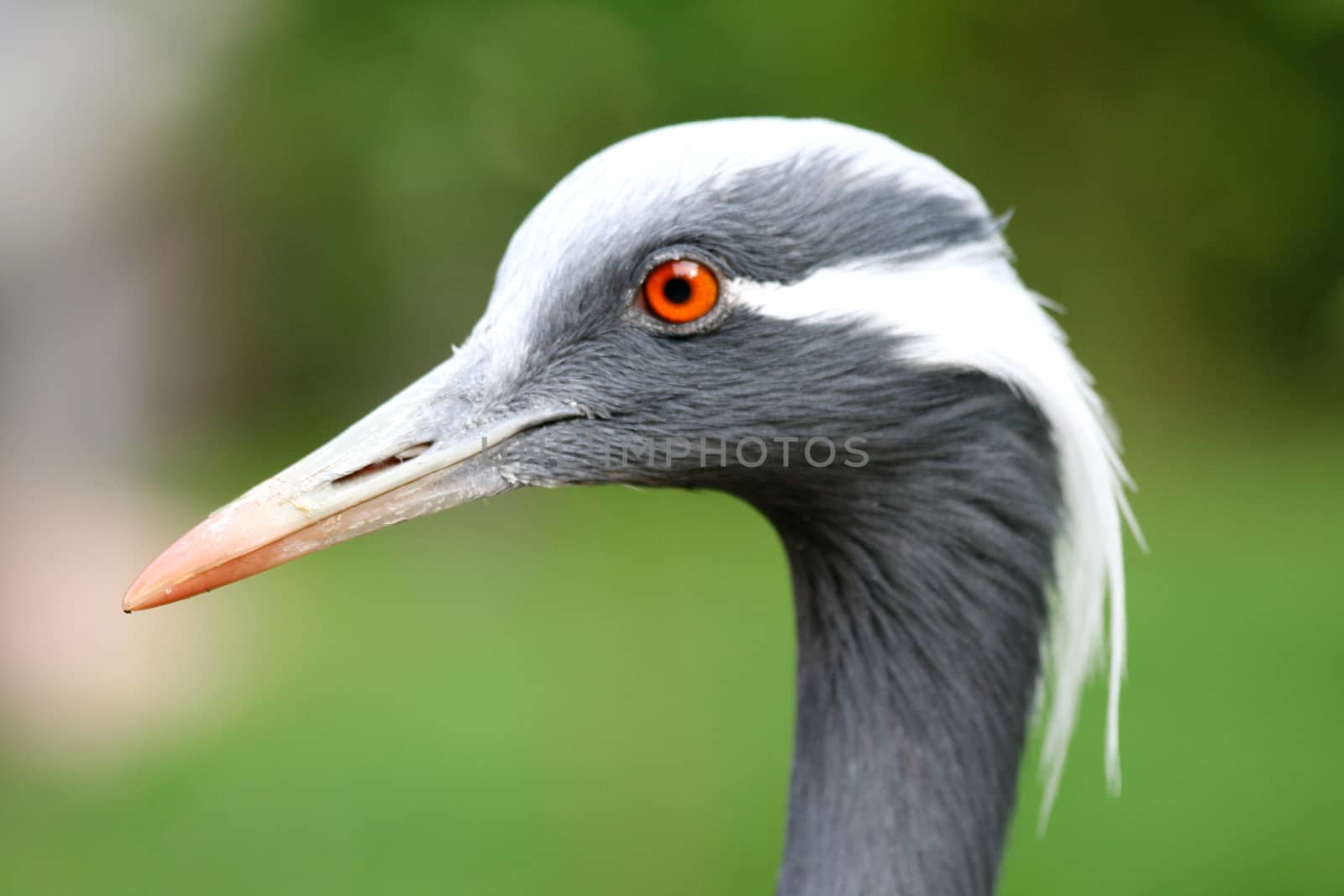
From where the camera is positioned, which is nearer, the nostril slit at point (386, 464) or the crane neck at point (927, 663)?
the nostril slit at point (386, 464)

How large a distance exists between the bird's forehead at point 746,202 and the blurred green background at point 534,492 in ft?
6.77

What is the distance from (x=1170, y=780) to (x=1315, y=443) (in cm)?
410

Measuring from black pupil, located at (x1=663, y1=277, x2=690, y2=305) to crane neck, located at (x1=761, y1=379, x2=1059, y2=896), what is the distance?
19.7 inches

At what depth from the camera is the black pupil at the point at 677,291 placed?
2.57 m

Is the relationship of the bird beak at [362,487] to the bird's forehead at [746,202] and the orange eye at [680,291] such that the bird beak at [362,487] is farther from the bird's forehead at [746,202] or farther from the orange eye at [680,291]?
the orange eye at [680,291]

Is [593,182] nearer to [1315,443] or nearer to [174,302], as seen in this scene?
[1315,443]

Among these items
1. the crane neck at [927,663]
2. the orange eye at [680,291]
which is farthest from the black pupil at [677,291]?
A: the crane neck at [927,663]

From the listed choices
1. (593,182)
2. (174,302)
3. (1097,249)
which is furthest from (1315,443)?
(174,302)

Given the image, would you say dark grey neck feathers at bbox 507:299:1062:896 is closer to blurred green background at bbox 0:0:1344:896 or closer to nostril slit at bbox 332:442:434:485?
nostril slit at bbox 332:442:434:485

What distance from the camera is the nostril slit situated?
2.58 meters

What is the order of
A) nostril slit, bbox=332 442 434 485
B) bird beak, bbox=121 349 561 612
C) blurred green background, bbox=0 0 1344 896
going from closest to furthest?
bird beak, bbox=121 349 561 612 < nostril slit, bbox=332 442 434 485 < blurred green background, bbox=0 0 1344 896

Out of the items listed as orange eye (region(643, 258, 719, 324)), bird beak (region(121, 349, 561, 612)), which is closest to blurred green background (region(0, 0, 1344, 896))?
orange eye (region(643, 258, 719, 324))

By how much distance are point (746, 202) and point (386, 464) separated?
875mm

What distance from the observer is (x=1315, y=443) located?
890 cm
